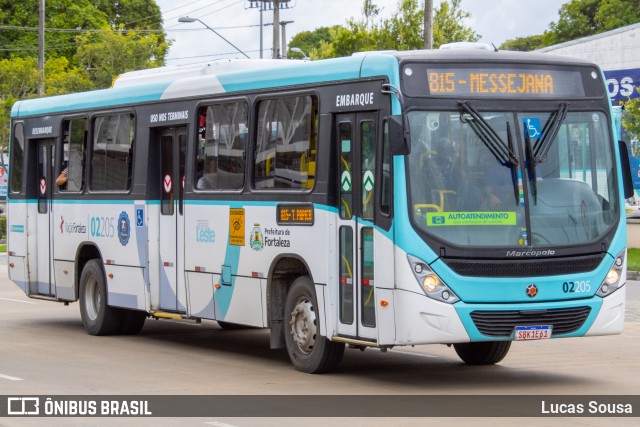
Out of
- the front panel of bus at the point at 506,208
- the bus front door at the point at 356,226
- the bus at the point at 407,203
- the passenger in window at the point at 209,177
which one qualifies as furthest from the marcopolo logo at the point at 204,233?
the front panel of bus at the point at 506,208

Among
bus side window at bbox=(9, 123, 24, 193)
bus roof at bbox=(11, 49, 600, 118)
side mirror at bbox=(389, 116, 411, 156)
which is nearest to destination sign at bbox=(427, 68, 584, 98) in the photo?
bus roof at bbox=(11, 49, 600, 118)

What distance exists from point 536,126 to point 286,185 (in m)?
2.77

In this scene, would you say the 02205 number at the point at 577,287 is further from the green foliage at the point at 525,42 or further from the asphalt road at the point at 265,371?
the green foliage at the point at 525,42

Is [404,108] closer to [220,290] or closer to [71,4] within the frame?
[220,290]

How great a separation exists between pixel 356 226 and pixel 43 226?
8.08 metres

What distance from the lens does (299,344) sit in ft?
45.5

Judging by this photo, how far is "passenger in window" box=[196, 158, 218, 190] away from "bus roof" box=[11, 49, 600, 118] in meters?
0.83

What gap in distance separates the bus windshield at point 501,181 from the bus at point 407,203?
0.5 inches

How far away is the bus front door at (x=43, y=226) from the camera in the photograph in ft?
64.3

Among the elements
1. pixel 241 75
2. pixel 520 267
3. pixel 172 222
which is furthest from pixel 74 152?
pixel 520 267

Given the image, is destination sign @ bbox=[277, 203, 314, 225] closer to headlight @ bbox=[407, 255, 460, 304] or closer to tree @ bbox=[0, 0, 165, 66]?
headlight @ bbox=[407, 255, 460, 304]
